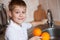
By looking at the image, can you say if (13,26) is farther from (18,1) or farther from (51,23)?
(51,23)

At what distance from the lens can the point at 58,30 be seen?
1663mm

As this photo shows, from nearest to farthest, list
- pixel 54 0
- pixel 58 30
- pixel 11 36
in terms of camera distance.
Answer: pixel 11 36, pixel 58 30, pixel 54 0

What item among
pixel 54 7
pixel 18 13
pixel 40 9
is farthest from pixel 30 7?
pixel 18 13

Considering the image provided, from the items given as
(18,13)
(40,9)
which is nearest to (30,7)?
(40,9)

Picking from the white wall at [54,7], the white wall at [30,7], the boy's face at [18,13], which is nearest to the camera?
the boy's face at [18,13]

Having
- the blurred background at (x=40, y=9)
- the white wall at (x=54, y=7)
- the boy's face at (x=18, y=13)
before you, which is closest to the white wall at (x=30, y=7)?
the blurred background at (x=40, y=9)

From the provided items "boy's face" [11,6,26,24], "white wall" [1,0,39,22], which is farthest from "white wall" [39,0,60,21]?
"boy's face" [11,6,26,24]

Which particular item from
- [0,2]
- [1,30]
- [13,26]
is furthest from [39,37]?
[0,2]

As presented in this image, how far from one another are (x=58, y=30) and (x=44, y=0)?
1.48 ft

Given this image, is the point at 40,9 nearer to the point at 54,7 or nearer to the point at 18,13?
the point at 54,7

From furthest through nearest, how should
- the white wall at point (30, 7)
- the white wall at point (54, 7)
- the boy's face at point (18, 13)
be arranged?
the white wall at point (30, 7), the white wall at point (54, 7), the boy's face at point (18, 13)

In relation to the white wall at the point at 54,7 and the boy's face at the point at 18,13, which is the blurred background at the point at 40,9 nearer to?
the white wall at the point at 54,7

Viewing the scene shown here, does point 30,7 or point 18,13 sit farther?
point 30,7

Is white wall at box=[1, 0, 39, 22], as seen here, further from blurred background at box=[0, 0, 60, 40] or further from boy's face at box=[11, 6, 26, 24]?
boy's face at box=[11, 6, 26, 24]
